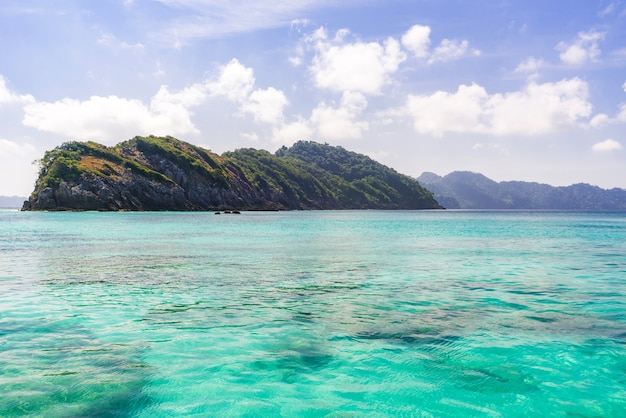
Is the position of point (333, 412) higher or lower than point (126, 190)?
lower

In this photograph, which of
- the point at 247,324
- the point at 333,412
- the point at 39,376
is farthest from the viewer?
the point at 247,324

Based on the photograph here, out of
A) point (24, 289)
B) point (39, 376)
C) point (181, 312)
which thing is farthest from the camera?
point (24, 289)

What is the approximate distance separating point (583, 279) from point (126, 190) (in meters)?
204

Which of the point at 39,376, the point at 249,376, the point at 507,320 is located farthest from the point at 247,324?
the point at 507,320

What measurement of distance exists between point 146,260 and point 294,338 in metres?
23.8

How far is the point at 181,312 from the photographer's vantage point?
1597 cm

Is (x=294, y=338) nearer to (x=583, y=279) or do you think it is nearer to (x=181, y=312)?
(x=181, y=312)

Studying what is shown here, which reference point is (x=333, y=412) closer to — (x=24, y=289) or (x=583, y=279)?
(x=24, y=289)

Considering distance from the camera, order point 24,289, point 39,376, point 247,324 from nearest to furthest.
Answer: point 39,376
point 247,324
point 24,289

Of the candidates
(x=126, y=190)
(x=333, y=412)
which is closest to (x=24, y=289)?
(x=333, y=412)

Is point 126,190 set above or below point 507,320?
→ above

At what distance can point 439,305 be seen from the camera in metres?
17.2

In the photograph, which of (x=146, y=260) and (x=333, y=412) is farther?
(x=146, y=260)

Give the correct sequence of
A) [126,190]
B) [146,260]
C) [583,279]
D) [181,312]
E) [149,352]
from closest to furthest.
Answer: [149,352], [181,312], [583,279], [146,260], [126,190]
